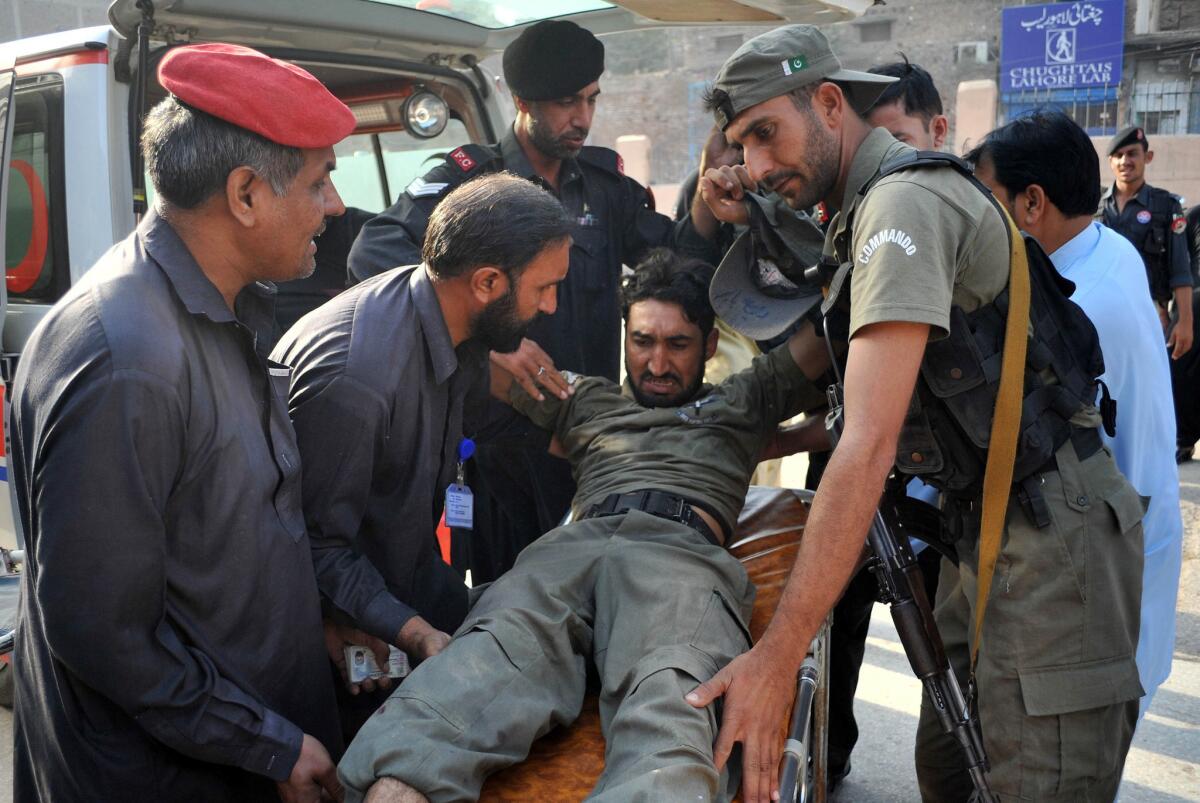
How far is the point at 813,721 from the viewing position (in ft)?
8.39

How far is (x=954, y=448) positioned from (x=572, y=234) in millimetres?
1697

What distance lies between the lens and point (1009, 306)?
2.06m

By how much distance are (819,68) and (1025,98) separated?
1778 cm

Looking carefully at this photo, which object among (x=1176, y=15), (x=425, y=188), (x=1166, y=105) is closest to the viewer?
(x=425, y=188)

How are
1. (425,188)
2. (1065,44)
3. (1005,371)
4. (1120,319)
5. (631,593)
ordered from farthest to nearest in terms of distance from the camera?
(1065,44) < (425,188) < (1120,319) < (631,593) < (1005,371)

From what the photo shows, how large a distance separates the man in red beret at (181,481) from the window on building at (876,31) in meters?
23.2

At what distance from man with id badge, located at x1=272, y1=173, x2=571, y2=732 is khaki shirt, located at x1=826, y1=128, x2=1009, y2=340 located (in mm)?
768

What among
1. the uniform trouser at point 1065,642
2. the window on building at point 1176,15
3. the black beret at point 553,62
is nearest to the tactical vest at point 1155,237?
the black beret at point 553,62

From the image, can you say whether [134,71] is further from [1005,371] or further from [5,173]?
[1005,371]

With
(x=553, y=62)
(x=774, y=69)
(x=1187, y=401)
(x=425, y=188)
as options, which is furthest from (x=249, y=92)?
(x=1187, y=401)

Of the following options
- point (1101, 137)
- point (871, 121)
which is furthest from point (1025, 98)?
point (871, 121)

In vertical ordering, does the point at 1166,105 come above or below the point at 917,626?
above

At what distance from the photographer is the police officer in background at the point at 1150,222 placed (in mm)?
7047

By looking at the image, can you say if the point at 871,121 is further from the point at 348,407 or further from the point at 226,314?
the point at 226,314
